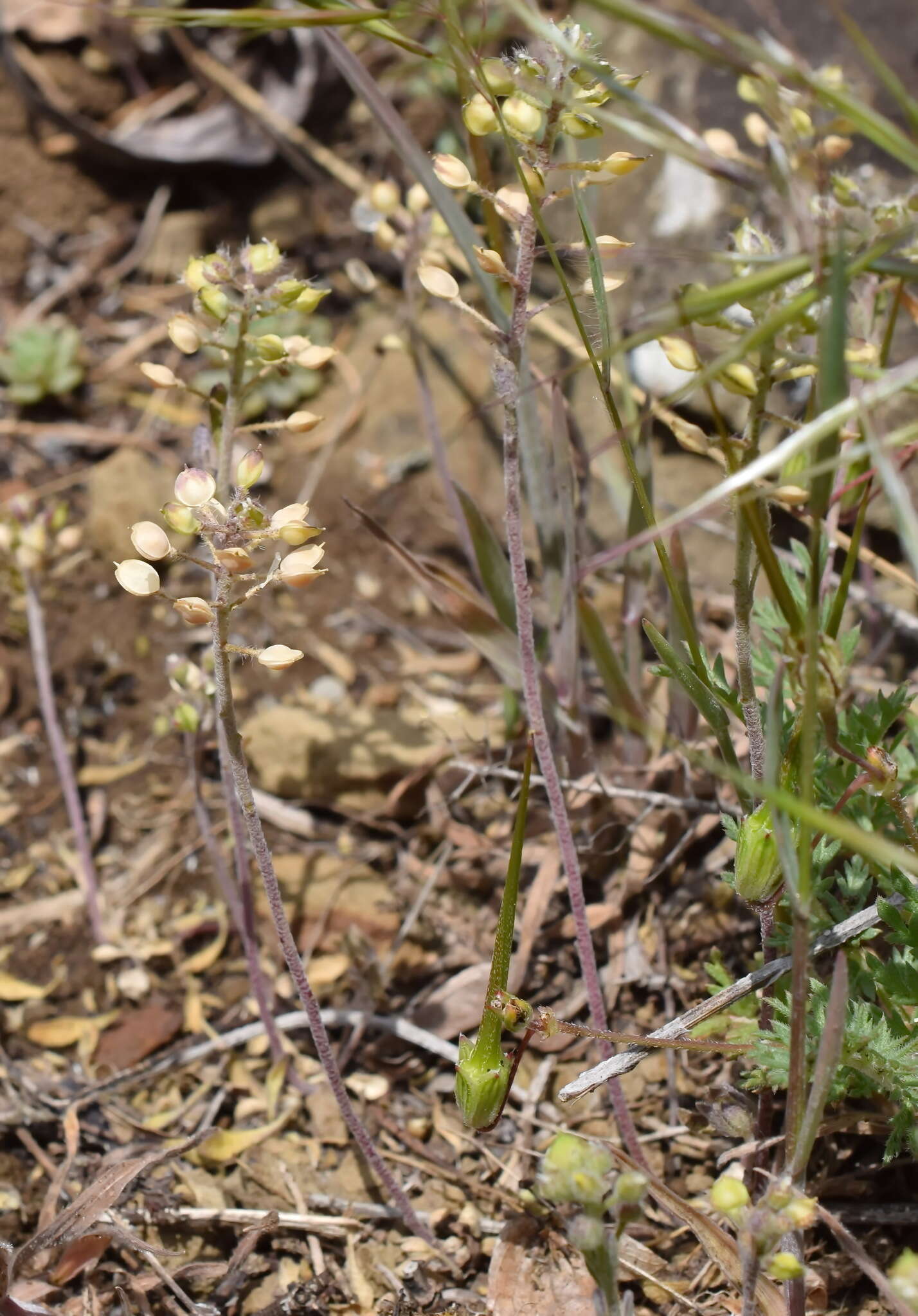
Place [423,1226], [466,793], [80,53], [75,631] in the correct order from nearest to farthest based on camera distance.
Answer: [423,1226], [466,793], [75,631], [80,53]

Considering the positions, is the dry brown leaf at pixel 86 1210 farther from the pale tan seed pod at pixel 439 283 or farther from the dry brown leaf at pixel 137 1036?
the pale tan seed pod at pixel 439 283

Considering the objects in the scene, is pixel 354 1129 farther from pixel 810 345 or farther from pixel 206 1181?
pixel 810 345

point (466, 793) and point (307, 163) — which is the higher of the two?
point (307, 163)

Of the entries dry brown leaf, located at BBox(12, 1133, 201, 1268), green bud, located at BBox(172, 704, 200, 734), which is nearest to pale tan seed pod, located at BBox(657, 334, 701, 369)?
green bud, located at BBox(172, 704, 200, 734)

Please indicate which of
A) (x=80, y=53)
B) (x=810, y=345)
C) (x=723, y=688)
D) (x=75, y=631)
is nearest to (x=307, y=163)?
(x=80, y=53)

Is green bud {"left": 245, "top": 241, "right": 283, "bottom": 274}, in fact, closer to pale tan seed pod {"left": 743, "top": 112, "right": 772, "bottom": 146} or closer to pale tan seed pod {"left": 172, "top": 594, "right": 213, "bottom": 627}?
pale tan seed pod {"left": 172, "top": 594, "right": 213, "bottom": 627}

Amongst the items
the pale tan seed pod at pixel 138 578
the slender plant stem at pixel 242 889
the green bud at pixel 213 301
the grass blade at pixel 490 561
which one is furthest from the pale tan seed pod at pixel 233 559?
the grass blade at pixel 490 561
